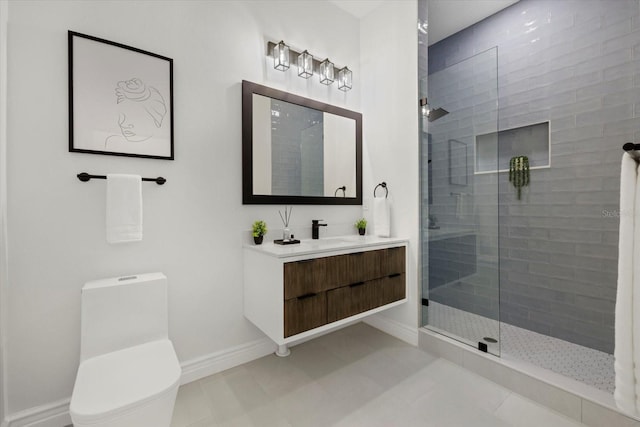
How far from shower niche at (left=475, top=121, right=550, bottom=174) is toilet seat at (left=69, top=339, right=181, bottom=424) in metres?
2.29

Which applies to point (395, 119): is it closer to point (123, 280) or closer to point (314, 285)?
point (314, 285)

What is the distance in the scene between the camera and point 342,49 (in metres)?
2.68

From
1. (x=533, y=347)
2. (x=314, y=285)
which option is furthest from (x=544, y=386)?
(x=314, y=285)

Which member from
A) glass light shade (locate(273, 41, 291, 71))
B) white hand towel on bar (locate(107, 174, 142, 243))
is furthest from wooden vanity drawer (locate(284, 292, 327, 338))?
glass light shade (locate(273, 41, 291, 71))

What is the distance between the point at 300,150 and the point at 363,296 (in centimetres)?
123

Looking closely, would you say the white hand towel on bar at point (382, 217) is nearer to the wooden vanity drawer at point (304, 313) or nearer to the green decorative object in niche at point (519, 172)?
the wooden vanity drawer at point (304, 313)

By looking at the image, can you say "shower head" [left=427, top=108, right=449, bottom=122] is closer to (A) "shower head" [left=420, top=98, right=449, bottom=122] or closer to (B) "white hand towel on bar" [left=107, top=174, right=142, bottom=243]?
(A) "shower head" [left=420, top=98, right=449, bottom=122]

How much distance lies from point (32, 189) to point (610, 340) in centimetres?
363

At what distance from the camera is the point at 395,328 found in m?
2.49

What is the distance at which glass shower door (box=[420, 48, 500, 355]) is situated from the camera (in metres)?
2.03

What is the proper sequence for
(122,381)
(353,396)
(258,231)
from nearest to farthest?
(122,381), (353,396), (258,231)

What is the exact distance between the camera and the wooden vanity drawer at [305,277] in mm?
1716

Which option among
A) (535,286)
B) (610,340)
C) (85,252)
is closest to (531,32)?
(535,286)

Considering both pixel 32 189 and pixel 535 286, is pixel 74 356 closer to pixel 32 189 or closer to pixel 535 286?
pixel 32 189
